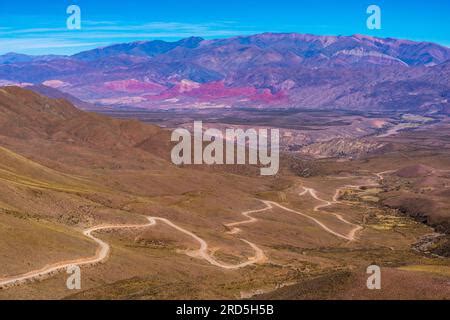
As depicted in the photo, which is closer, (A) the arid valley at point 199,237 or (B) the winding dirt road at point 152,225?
(A) the arid valley at point 199,237

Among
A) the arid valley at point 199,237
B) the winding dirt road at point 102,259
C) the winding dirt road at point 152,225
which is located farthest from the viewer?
the winding dirt road at point 152,225

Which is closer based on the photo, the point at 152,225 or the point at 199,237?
the point at 199,237

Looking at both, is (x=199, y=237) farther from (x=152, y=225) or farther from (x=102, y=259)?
(x=102, y=259)

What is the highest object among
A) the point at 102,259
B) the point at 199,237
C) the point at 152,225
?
the point at 102,259

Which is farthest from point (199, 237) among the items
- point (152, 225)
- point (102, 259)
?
point (102, 259)

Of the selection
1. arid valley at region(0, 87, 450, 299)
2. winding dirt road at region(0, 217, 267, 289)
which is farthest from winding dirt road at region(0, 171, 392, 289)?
arid valley at region(0, 87, 450, 299)

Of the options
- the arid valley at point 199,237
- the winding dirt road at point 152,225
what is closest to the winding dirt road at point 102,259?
the winding dirt road at point 152,225

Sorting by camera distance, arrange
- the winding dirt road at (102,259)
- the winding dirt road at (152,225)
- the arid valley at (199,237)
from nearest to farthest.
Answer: the arid valley at (199,237) < the winding dirt road at (102,259) < the winding dirt road at (152,225)

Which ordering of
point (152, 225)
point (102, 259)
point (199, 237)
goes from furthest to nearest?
point (152, 225) < point (199, 237) < point (102, 259)

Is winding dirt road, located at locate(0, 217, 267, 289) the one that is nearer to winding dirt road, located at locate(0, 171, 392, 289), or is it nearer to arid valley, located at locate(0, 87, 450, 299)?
winding dirt road, located at locate(0, 171, 392, 289)

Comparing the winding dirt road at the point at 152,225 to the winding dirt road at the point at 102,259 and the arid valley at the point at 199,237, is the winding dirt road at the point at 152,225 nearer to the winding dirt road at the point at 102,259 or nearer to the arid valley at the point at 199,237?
the winding dirt road at the point at 102,259
